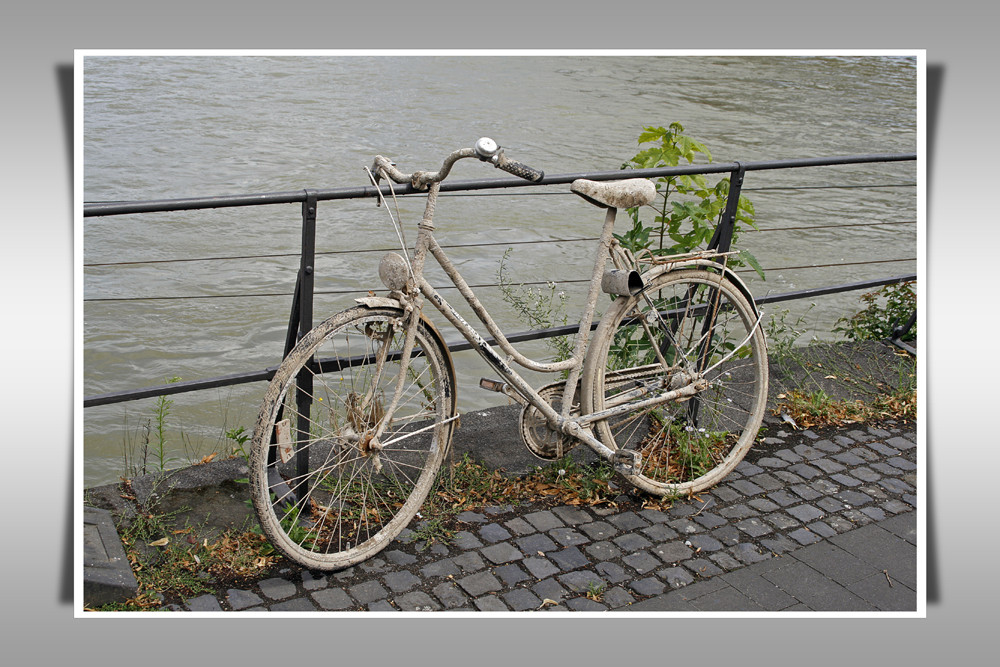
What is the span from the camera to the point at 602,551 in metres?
3.37

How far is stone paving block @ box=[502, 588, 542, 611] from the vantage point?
3.04m

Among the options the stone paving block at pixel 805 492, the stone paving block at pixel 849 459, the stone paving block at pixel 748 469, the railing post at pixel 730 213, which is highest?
the railing post at pixel 730 213

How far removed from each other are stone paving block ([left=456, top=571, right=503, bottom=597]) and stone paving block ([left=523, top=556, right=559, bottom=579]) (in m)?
0.14

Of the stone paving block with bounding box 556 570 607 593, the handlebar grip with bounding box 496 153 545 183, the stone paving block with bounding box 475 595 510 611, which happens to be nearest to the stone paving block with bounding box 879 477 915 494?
the stone paving block with bounding box 556 570 607 593

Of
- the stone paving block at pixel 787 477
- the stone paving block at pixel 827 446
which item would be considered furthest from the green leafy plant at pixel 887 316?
the stone paving block at pixel 787 477

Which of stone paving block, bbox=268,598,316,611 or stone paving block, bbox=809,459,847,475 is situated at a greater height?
stone paving block, bbox=809,459,847,475

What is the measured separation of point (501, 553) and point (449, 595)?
305 millimetres

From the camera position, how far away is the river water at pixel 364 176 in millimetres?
7098

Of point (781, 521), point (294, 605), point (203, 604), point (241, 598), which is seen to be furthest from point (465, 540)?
point (781, 521)

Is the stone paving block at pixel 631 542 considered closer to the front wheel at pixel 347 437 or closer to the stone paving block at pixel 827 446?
the front wheel at pixel 347 437

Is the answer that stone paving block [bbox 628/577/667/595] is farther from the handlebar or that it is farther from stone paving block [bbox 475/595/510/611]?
the handlebar

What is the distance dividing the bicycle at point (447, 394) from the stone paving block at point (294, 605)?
123 mm

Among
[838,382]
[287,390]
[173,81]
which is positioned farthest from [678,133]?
[173,81]

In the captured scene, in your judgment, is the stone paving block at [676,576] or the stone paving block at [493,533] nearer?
the stone paving block at [676,576]
